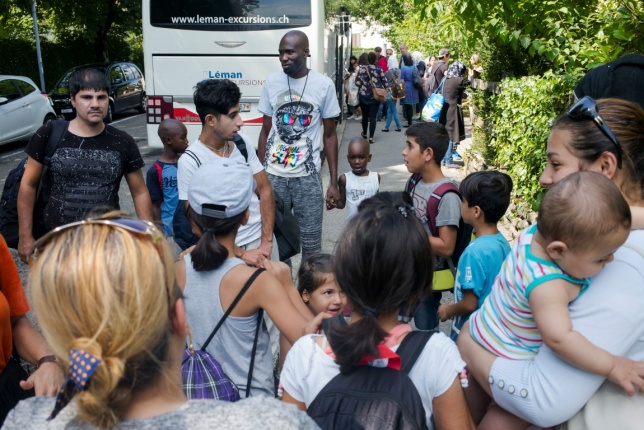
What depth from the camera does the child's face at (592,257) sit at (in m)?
1.84

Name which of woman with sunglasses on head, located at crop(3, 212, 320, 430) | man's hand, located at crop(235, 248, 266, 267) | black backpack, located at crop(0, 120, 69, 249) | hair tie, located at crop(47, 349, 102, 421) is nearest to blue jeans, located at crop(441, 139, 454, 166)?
black backpack, located at crop(0, 120, 69, 249)

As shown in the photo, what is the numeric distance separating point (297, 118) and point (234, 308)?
3.01 meters

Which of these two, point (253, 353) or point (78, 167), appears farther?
point (78, 167)

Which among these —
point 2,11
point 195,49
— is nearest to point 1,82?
point 195,49

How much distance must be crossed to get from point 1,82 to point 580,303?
15.5 metres

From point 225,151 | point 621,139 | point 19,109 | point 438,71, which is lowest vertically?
point 225,151

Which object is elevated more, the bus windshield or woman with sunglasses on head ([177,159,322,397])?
the bus windshield

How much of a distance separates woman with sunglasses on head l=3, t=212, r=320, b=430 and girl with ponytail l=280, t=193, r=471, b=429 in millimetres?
447

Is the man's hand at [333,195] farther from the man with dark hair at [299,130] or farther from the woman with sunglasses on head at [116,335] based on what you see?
the woman with sunglasses on head at [116,335]

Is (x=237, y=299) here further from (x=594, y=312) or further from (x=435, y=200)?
(x=435, y=200)

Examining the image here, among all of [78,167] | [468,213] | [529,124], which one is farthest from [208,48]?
[468,213]

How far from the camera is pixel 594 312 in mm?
1888

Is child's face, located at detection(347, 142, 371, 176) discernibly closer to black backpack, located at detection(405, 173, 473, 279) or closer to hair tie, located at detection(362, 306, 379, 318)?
black backpack, located at detection(405, 173, 473, 279)

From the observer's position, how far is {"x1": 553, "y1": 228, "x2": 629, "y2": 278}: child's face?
1837 millimetres
